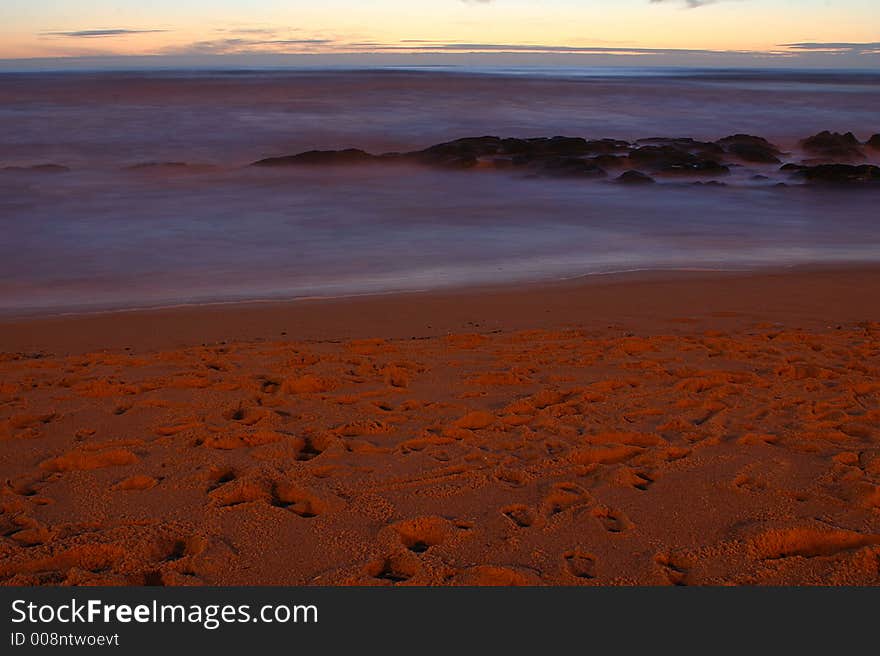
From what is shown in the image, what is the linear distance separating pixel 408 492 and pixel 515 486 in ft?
1.58

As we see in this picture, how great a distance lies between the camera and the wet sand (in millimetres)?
3037

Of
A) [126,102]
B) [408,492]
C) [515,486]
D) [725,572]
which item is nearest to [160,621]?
[408,492]

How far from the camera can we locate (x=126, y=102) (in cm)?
4244

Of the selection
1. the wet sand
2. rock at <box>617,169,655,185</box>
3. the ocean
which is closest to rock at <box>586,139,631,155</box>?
the ocean

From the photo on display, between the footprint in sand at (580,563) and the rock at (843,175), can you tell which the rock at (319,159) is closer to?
the rock at (843,175)

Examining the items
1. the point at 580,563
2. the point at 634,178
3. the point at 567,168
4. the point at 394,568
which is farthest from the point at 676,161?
the point at 394,568

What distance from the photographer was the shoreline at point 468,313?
257 inches

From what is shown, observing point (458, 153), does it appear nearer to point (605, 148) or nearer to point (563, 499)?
point (605, 148)

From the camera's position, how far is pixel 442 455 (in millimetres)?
3953

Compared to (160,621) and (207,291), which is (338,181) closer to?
(207,291)

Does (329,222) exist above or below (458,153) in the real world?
below

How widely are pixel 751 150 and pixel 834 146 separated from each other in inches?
142

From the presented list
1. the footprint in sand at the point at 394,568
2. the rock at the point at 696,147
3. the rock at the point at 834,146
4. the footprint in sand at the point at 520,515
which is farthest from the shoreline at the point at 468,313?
the rock at the point at 834,146

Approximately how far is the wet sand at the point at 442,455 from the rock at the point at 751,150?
16313mm
